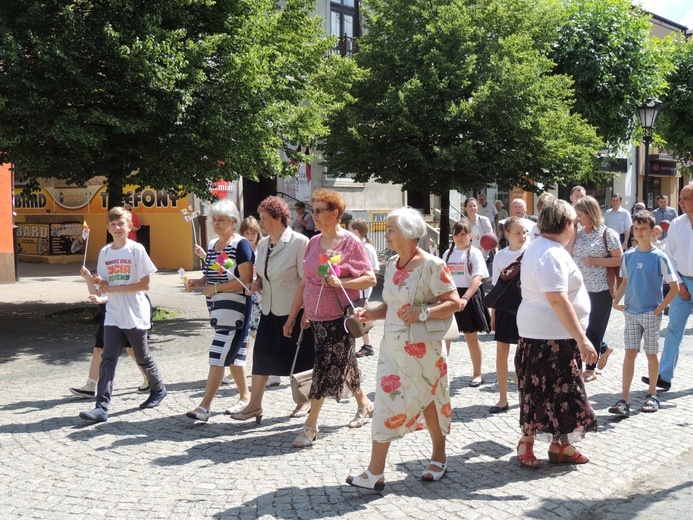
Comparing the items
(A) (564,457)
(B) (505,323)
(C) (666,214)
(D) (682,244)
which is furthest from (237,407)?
(C) (666,214)

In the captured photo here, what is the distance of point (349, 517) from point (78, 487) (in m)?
1.81

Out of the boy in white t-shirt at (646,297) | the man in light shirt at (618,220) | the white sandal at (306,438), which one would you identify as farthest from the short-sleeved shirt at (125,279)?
the man in light shirt at (618,220)

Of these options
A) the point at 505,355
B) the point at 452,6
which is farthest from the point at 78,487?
the point at 452,6

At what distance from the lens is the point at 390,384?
4.89 m

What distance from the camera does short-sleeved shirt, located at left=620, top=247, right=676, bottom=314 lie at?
7062 mm

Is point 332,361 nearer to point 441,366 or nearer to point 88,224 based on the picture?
point 441,366

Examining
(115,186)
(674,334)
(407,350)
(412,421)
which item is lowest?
(412,421)

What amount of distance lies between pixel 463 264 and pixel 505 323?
1.20 meters

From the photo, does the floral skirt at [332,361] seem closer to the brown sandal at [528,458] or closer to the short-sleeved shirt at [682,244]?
the brown sandal at [528,458]

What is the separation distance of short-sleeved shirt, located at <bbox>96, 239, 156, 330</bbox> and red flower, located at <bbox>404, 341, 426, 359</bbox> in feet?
9.47

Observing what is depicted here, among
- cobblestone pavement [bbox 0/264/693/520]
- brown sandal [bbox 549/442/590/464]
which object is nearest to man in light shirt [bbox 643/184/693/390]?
→ cobblestone pavement [bbox 0/264/693/520]

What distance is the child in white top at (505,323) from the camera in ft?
22.2

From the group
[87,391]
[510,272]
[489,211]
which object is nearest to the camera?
[510,272]

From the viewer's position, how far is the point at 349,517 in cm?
444
